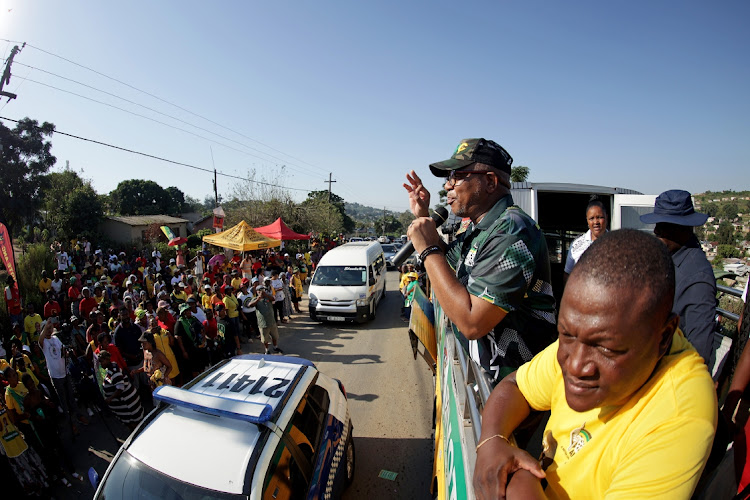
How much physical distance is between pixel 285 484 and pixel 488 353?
2.05 m

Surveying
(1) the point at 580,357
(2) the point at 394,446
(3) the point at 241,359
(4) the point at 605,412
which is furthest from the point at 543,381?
(2) the point at 394,446

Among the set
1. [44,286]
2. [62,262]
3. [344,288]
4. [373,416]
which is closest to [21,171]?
[62,262]

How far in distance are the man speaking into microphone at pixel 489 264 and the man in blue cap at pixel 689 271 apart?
718mm

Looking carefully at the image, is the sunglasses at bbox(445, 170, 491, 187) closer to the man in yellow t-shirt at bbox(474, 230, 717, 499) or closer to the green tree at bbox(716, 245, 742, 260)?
the man in yellow t-shirt at bbox(474, 230, 717, 499)

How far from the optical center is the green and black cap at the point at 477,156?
1.88 m

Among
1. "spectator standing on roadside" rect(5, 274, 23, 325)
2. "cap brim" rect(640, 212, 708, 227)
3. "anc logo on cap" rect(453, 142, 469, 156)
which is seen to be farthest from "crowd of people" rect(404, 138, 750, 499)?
"spectator standing on roadside" rect(5, 274, 23, 325)

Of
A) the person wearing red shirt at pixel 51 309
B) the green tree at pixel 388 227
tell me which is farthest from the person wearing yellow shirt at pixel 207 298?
the green tree at pixel 388 227

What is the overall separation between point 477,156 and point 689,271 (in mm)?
1551

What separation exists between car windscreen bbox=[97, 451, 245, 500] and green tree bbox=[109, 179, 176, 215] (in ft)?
193

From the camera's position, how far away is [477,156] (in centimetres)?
188

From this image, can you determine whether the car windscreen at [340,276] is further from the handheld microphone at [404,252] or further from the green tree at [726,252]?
the green tree at [726,252]

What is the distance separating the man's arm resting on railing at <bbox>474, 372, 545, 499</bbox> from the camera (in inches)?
40.4

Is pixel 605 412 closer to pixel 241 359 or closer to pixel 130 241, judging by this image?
pixel 241 359

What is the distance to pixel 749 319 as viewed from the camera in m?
1.88
